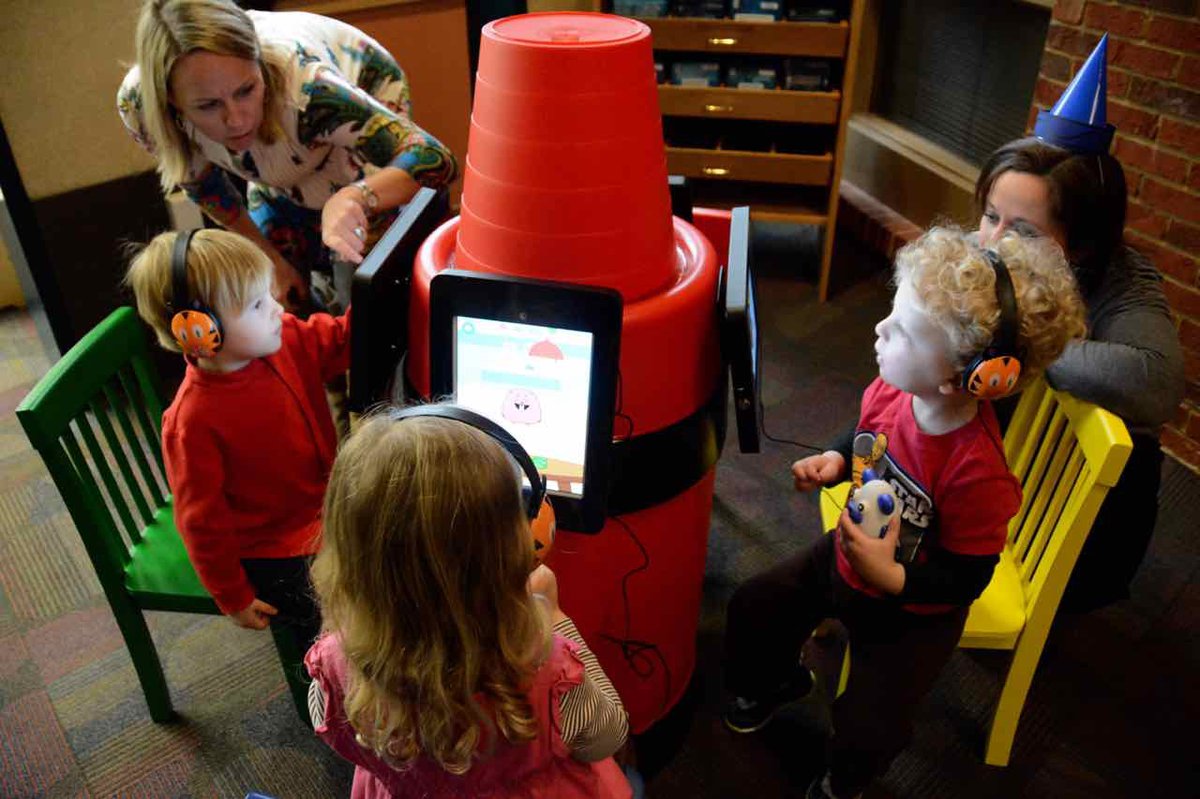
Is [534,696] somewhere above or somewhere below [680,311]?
below

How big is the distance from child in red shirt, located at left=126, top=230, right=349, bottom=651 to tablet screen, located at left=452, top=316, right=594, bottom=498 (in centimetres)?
37

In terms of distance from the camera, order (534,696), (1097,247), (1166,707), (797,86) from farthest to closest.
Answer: (797,86) → (1166,707) → (1097,247) → (534,696)

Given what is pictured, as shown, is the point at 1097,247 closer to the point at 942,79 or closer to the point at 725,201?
the point at 725,201

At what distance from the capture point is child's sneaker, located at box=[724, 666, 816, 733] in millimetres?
1739

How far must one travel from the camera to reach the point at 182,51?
149cm

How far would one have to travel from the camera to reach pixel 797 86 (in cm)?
305

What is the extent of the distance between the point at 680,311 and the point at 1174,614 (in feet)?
5.07

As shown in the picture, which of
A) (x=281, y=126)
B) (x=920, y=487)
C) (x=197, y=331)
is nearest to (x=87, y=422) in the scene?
(x=197, y=331)

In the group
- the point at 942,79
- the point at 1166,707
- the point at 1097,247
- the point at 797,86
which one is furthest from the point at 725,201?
the point at 1166,707

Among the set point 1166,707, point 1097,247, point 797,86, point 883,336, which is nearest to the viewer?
point 883,336

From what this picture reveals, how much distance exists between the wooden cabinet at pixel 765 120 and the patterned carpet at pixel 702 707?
134cm

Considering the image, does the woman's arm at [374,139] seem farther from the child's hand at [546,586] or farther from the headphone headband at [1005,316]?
A: the headphone headband at [1005,316]

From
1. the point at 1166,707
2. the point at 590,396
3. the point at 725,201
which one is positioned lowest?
the point at 1166,707

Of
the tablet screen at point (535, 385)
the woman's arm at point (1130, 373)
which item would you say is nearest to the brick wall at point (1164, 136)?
the woman's arm at point (1130, 373)
